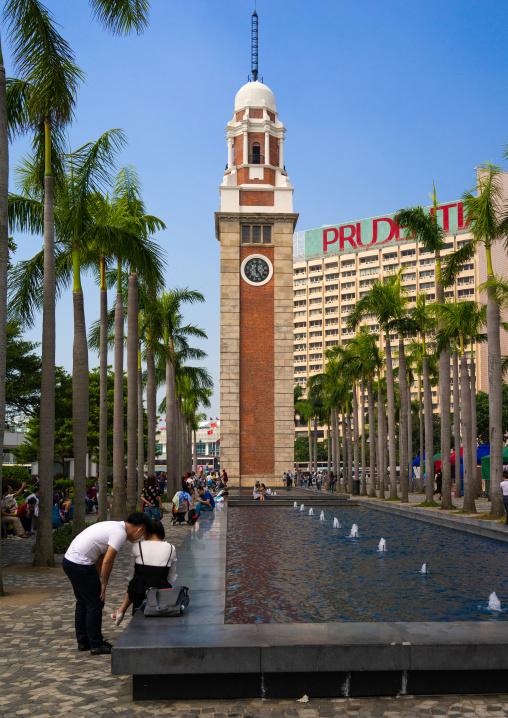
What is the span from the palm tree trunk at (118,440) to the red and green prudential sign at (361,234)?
306ft

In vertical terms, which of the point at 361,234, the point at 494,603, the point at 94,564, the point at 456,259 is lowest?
the point at 494,603

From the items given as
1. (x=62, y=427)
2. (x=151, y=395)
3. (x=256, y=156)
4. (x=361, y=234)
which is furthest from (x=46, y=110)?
(x=361, y=234)

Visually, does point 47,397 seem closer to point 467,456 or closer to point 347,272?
point 467,456

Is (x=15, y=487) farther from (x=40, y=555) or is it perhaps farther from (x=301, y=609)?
(x=301, y=609)

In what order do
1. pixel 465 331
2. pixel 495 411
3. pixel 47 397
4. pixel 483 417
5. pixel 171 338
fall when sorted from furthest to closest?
pixel 483 417, pixel 171 338, pixel 465 331, pixel 495 411, pixel 47 397

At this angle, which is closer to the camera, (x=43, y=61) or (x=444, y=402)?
(x=43, y=61)

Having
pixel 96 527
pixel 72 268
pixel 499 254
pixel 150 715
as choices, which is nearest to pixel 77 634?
pixel 96 527

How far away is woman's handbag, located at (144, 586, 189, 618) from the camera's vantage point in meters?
7.13

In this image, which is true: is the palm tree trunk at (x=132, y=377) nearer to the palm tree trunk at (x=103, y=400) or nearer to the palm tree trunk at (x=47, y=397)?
the palm tree trunk at (x=103, y=400)

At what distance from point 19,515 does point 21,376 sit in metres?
10.7

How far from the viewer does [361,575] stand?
1177 centimetres

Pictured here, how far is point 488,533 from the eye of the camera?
55.1 ft

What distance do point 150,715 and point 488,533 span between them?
41.6 ft

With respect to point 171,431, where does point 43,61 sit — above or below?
above
